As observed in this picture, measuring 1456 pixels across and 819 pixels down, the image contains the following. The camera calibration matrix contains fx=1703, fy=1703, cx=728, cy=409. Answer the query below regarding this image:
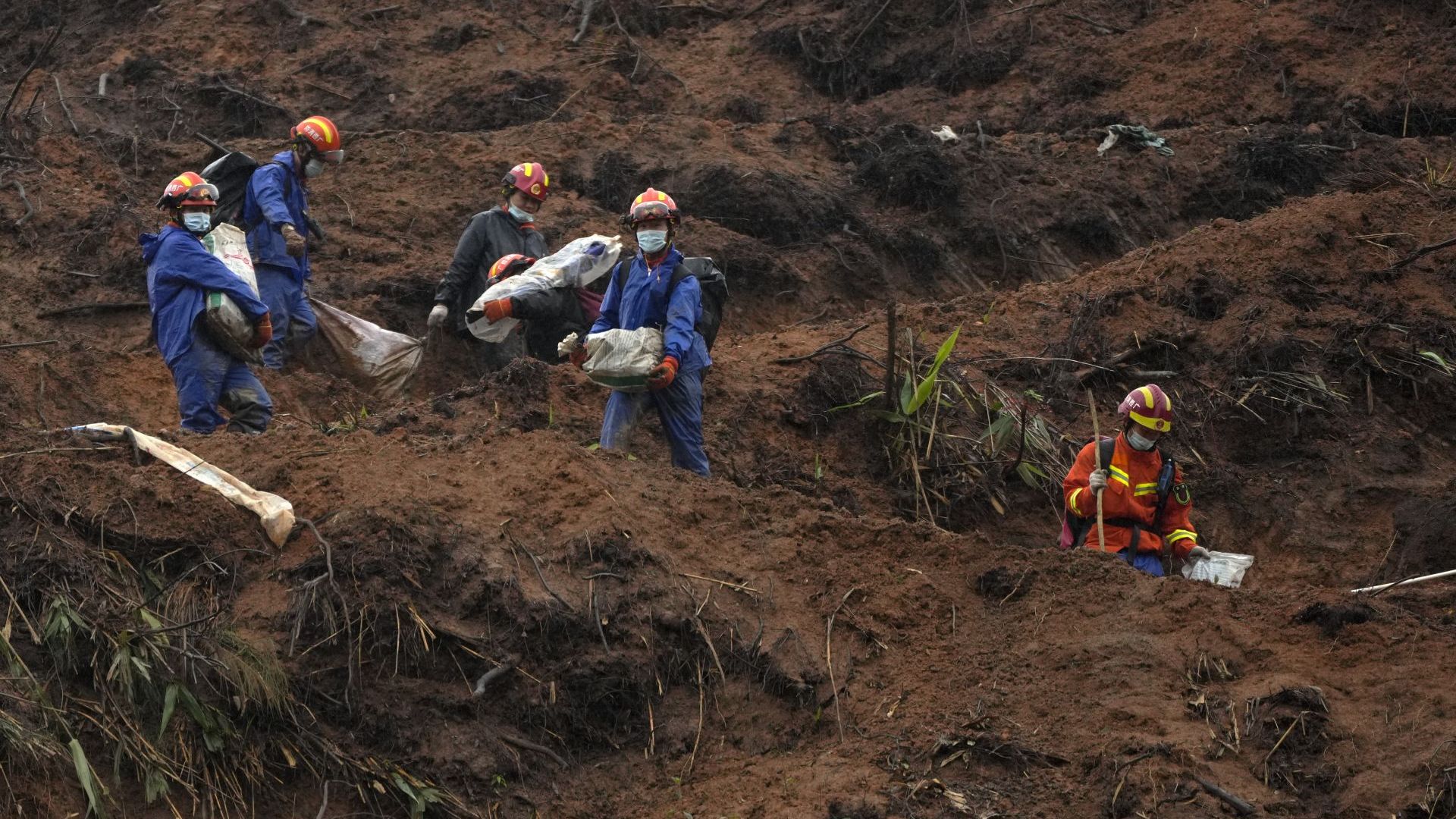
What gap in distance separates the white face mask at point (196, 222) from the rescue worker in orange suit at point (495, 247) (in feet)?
5.85

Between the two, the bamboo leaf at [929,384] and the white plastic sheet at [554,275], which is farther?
the white plastic sheet at [554,275]

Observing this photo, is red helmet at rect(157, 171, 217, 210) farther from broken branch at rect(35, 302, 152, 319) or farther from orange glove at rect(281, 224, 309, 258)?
broken branch at rect(35, 302, 152, 319)

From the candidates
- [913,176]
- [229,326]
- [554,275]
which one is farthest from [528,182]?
[913,176]

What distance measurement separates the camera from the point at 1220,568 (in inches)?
335

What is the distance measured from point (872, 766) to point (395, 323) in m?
6.56

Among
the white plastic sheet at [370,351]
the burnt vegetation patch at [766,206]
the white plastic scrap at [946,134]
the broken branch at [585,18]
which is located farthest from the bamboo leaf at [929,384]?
Answer: the broken branch at [585,18]

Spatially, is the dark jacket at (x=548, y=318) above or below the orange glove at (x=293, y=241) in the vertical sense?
below

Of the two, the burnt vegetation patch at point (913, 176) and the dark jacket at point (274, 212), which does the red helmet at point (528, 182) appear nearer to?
the dark jacket at point (274, 212)

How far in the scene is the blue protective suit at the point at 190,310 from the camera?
342 inches

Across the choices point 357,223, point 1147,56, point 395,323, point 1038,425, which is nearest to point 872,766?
point 1038,425

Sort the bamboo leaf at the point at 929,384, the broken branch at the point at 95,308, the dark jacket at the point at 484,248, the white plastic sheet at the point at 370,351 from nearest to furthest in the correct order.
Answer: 1. the bamboo leaf at the point at 929,384
2. the dark jacket at the point at 484,248
3. the white plastic sheet at the point at 370,351
4. the broken branch at the point at 95,308

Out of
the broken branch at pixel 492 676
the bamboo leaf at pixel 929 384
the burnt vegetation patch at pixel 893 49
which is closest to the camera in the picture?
the broken branch at pixel 492 676

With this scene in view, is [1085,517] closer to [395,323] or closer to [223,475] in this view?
[223,475]

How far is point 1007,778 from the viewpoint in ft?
21.0
